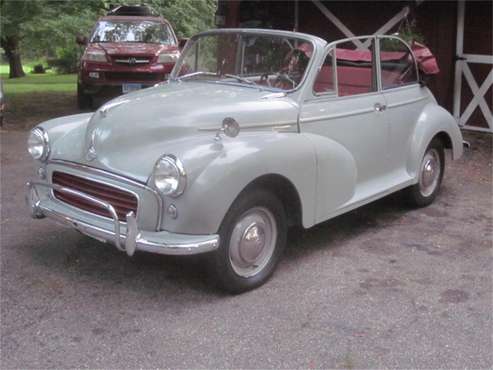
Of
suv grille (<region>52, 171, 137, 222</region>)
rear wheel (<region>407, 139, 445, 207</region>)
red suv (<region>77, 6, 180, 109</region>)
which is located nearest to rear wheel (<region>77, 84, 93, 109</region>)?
red suv (<region>77, 6, 180, 109</region>)

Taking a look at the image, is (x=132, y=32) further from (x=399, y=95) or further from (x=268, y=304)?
(x=268, y=304)

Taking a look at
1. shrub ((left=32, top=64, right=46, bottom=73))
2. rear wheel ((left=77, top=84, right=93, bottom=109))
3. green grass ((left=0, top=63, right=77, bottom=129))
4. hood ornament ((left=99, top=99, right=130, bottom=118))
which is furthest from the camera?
shrub ((left=32, top=64, right=46, bottom=73))

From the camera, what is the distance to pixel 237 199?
4219 millimetres

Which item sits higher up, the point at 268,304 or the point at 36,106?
the point at 36,106

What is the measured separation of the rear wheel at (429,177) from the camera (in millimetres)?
6410

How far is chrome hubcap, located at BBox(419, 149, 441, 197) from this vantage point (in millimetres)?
6473

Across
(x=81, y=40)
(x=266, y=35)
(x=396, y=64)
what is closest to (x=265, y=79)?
(x=266, y=35)

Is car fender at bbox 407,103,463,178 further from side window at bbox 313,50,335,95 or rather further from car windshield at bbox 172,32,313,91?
car windshield at bbox 172,32,313,91

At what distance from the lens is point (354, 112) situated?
5.42 metres

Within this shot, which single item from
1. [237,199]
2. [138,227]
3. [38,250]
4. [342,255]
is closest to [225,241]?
[237,199]

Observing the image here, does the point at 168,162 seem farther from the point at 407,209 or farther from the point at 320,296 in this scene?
the point at 407,209

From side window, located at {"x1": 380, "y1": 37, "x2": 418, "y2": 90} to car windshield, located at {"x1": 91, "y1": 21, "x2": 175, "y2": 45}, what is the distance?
6968mm

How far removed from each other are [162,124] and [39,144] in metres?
1.02

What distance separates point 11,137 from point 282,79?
19.8ft
